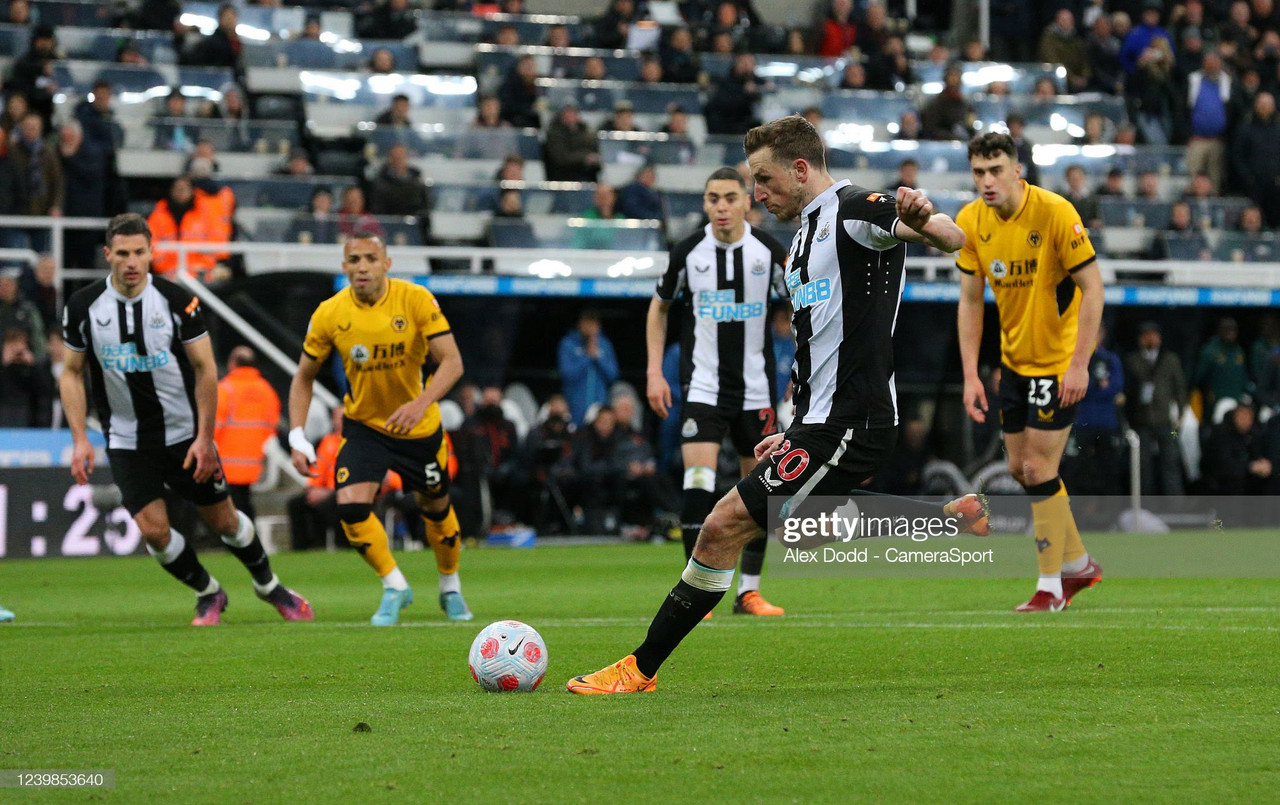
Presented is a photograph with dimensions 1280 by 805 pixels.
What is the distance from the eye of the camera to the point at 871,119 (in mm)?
21922

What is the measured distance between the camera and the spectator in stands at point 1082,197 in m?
19.9

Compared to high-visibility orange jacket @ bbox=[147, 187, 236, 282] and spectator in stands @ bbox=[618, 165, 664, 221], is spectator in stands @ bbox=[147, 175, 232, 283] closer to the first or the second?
high-visibility orange jacket @ bbox=[147, 187, 236, 282]

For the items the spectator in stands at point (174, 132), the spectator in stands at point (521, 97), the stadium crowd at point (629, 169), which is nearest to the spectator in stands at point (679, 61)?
the stadium crowd at point (629, 169)

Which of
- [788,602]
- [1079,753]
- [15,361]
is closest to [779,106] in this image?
[15,361]

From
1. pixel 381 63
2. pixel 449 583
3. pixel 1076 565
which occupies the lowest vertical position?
pixel 449 583

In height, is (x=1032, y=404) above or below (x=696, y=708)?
above

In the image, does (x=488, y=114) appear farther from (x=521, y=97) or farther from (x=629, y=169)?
(x=629, y=169)

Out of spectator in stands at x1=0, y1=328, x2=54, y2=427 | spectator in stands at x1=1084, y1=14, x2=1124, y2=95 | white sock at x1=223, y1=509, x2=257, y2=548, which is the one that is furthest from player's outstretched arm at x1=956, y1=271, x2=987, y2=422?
spectator in stands at x1=1084, y1=14, x2=1124, y2=95

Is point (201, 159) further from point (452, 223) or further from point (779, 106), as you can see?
point (779, 106)

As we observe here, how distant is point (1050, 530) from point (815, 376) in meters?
3.30

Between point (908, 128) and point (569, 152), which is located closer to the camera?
point (569, 152)

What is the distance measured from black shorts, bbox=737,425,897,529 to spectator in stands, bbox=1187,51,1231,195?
18.1 meters

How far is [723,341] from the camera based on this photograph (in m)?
9.36

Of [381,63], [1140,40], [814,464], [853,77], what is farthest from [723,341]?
[1140,40]
